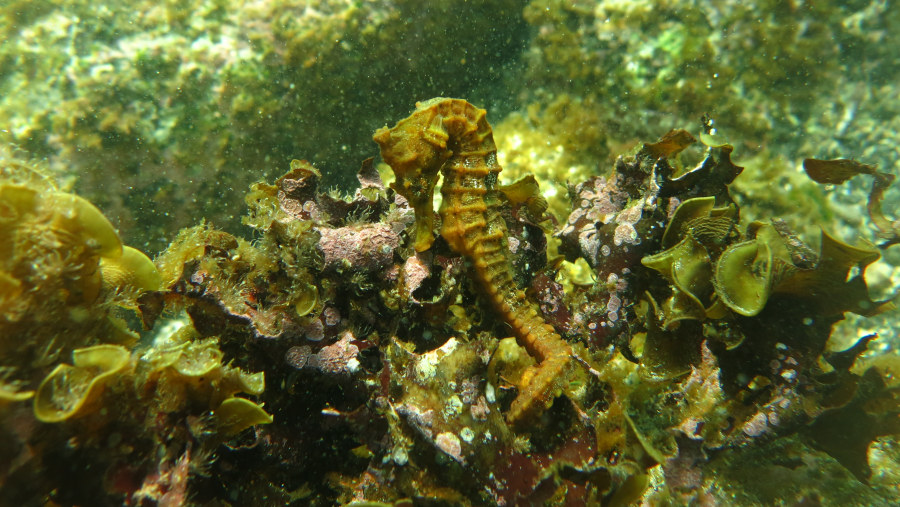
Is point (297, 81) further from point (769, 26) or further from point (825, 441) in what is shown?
point (825, 441)

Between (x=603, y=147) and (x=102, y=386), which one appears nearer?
(x=102, y=386)

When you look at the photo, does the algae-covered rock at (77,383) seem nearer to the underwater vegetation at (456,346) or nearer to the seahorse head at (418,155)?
the underwater vegetation at (456,346)

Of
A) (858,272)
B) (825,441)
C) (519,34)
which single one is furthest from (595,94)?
(825,441)

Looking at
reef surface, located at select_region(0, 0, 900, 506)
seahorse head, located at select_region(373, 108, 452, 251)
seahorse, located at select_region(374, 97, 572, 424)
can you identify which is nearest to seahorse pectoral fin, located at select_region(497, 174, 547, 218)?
reef surface, located at select_region(0, 0, 900, 506)

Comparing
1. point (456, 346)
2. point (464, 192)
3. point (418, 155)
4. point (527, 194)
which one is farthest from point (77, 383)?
point (527, 194)

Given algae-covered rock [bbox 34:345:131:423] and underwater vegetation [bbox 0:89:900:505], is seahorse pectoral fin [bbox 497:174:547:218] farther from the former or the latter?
algae-covered rock [bbox 34:345:131:423]

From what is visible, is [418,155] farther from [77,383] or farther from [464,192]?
[77,383]
